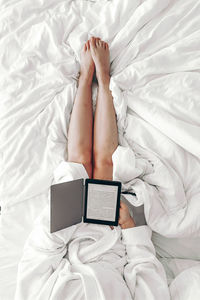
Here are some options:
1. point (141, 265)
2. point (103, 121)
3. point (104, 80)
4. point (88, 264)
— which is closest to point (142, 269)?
point (141, 265)

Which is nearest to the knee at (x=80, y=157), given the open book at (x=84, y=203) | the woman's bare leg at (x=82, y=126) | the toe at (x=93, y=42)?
the woman's bare leg at (x=82, y=126)

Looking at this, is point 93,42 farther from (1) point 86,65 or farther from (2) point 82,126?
(2) point 82,126

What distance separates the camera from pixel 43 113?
1191mm

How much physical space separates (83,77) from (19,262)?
74 cm

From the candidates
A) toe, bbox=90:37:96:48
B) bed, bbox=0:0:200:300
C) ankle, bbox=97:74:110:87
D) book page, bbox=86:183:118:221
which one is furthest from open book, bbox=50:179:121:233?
toe, bbox=90:37:96:48

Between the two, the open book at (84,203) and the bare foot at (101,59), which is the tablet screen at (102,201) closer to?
the open book at (84,203)

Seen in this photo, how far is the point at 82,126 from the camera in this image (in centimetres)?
116

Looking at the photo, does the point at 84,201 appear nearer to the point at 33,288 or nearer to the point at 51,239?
the point at 51,239

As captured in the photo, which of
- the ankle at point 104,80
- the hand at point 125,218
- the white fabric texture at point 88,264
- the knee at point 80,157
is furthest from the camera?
the ankle at point 104,80

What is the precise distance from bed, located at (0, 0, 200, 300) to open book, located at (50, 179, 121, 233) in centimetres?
13

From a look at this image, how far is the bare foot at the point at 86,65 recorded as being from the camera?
1.28m

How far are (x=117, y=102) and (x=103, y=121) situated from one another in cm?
9

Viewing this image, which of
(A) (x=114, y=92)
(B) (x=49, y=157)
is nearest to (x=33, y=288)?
(B) (x=49, y=157)

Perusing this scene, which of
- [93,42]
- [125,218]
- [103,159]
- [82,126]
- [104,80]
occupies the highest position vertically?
[93,42]
